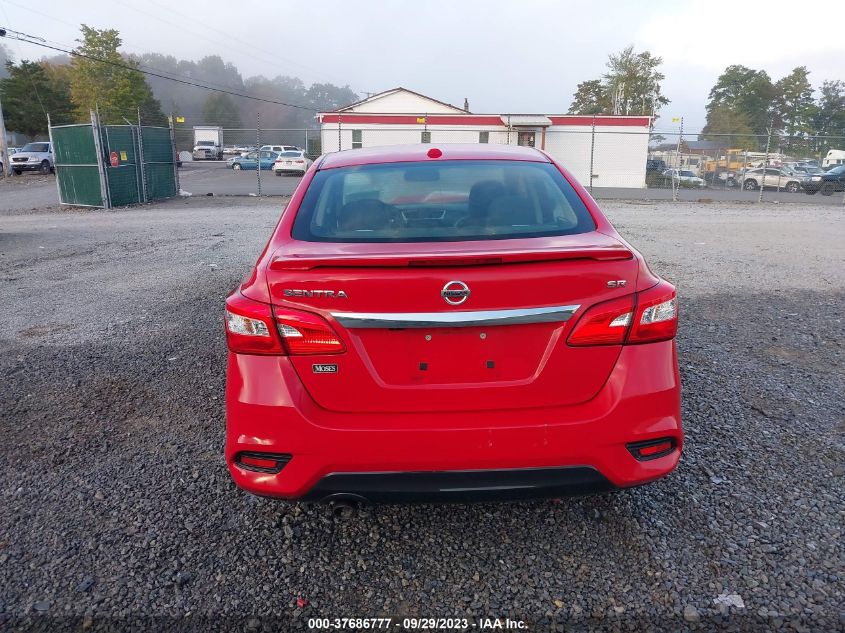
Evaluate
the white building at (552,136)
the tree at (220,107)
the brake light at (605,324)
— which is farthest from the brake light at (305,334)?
the tree at (220,107)

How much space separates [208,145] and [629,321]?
207 ft

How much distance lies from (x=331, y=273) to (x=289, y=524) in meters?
1.28

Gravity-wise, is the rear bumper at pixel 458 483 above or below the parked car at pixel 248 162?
below

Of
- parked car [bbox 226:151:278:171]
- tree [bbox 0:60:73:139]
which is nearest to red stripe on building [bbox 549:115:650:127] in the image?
parked car [bbox 226:151:278:171]

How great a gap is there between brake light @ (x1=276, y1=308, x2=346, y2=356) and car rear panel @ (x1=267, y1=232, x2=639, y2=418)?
0.07ft

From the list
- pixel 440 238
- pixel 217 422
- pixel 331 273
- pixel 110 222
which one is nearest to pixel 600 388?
pixel 440 238

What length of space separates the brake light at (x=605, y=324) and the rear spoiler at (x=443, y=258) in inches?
6.9

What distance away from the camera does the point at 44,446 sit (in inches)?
143

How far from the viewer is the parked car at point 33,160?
3288 centimetres

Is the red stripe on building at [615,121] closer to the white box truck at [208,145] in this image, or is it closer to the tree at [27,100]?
the white box truck at [208,145]

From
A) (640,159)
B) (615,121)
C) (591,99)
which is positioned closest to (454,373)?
(640,159)

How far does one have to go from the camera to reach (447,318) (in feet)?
7.43

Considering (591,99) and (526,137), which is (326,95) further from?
(526,137)

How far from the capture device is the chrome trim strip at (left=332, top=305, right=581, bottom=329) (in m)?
2.27
